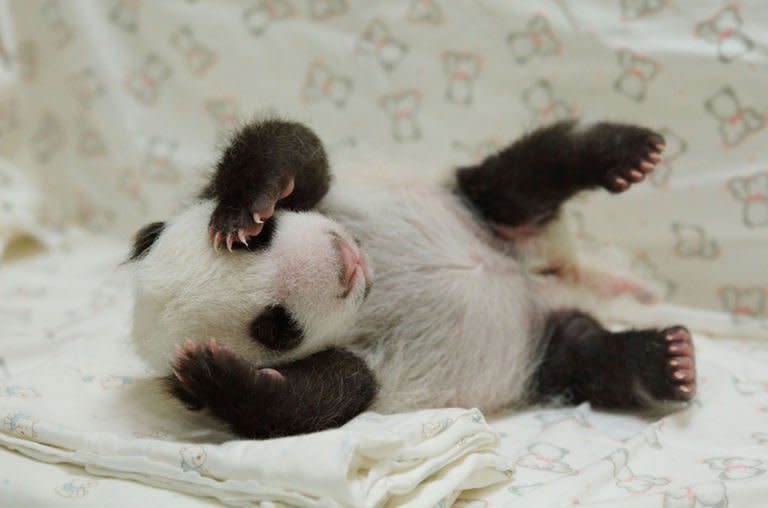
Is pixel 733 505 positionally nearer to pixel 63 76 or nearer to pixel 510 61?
pixel 510 61

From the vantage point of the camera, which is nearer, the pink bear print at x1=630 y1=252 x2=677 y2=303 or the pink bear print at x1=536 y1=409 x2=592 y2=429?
the pink bear print at x1=536 y1=409 x2=592 y2=429

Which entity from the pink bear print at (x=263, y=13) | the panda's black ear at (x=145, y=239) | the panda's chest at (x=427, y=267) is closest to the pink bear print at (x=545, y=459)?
the panda's chest at (x=427, y=267)

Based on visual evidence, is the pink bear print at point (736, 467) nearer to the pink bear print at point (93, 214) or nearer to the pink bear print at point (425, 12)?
the pink bear print at point (425, 12)

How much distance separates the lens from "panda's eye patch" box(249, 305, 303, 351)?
1.64 m

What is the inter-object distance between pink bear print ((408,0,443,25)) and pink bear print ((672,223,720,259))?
0.98 metres

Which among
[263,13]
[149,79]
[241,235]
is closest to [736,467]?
[241,235]

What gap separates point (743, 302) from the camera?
95.0 inches

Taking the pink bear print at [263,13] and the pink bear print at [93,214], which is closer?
the pink bear print at [263,13]

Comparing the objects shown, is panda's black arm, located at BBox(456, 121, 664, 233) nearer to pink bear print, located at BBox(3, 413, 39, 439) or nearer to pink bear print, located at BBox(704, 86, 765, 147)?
pink bear print, located at BBox(704, 86, 765, 147)

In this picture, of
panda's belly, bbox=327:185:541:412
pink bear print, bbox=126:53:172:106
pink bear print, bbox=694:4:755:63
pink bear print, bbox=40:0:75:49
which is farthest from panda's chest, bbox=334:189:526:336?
pink bear print, bbox=40:0:75:49

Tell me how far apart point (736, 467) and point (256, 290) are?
39.0 inches

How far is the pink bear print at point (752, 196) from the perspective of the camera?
2295mm

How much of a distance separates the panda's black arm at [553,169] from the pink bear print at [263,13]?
0.99 m

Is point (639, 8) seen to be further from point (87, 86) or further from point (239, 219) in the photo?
point (87, 86)
